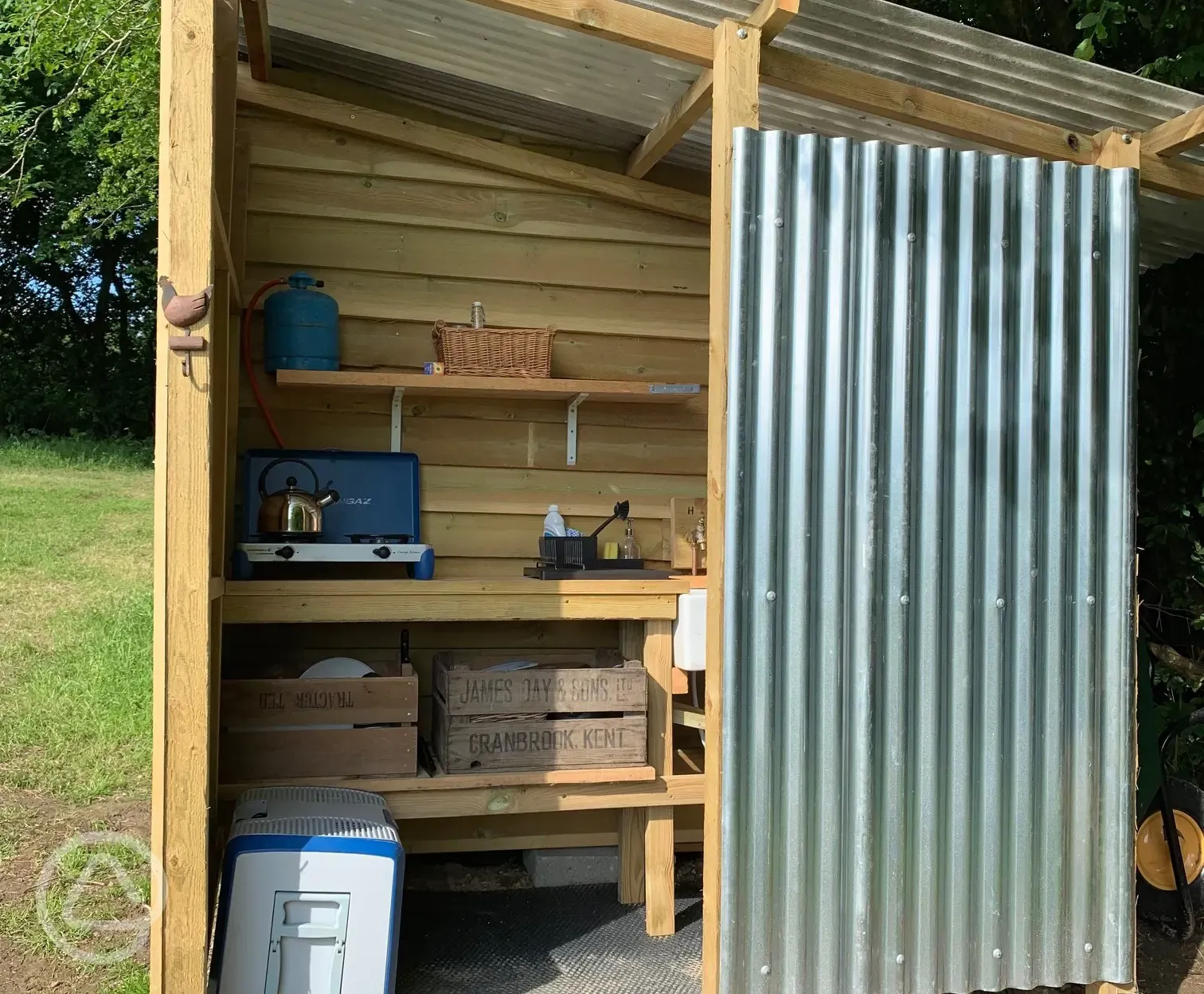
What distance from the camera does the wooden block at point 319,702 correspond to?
3.32 meters

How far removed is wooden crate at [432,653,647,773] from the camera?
3461 millimetres

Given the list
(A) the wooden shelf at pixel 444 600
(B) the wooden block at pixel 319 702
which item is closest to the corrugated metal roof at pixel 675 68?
(A) the wooden shelf at pixel 444 600

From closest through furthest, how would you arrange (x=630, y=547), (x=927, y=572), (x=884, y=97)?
(x=927, y=572), (x=884, y=97), (x=630, y=547)

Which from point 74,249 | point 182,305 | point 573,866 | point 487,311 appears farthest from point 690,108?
point 74,249

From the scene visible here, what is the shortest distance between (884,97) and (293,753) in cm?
255

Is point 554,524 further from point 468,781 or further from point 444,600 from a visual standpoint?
point 468,781

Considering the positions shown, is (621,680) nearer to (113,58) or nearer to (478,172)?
(478,172)

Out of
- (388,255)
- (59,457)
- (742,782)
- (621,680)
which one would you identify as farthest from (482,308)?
(59,457)

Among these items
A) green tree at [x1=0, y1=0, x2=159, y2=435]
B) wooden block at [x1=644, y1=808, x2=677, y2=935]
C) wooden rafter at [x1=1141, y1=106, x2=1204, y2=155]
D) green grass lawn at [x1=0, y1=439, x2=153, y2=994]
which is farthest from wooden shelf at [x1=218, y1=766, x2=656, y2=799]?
green tree at [x1=0, y1=0, x2=159, y2=435]

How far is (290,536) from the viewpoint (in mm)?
3510

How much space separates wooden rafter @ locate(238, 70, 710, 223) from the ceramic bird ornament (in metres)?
1.67

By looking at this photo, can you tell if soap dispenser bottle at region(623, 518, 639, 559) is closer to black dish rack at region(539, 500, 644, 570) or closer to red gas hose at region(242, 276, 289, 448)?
black dish rack at region(539, 500, 644, 570)

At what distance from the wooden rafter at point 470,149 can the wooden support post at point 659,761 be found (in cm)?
168

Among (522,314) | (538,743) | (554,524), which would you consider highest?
(522,314)
